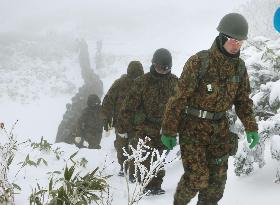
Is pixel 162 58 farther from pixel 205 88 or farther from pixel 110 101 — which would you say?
pixel 110 101

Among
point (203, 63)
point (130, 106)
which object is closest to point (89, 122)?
point (130, 106)

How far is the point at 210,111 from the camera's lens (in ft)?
15.5

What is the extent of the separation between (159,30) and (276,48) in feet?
130

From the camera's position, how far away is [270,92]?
5.79 m

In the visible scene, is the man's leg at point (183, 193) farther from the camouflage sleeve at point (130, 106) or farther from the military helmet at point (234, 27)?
the camouflage sleeve at point (130, 106)

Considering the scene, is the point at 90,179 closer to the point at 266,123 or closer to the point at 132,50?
the point at 266,123

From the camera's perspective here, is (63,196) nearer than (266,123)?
Yes

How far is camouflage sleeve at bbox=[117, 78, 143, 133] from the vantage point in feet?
21.5

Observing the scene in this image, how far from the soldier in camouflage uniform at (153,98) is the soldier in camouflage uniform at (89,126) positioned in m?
4.63

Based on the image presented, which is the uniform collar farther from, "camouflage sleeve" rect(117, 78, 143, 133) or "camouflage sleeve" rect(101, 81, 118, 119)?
"camouflage sleeve" rect(101, 81, 118, 119)

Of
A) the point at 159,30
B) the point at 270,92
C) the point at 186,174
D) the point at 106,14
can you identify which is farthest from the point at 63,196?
the point at 106,14

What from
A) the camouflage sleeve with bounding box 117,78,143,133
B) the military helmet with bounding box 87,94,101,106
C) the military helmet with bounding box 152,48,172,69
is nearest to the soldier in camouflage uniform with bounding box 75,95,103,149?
the military helmet with bounding box 87,94,101,106

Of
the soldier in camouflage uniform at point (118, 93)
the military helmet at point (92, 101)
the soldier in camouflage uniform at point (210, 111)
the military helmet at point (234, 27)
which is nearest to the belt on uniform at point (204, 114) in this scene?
the soldier in camouflage uniform at point (210, 111)

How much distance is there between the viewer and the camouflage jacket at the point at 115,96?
331 inches
